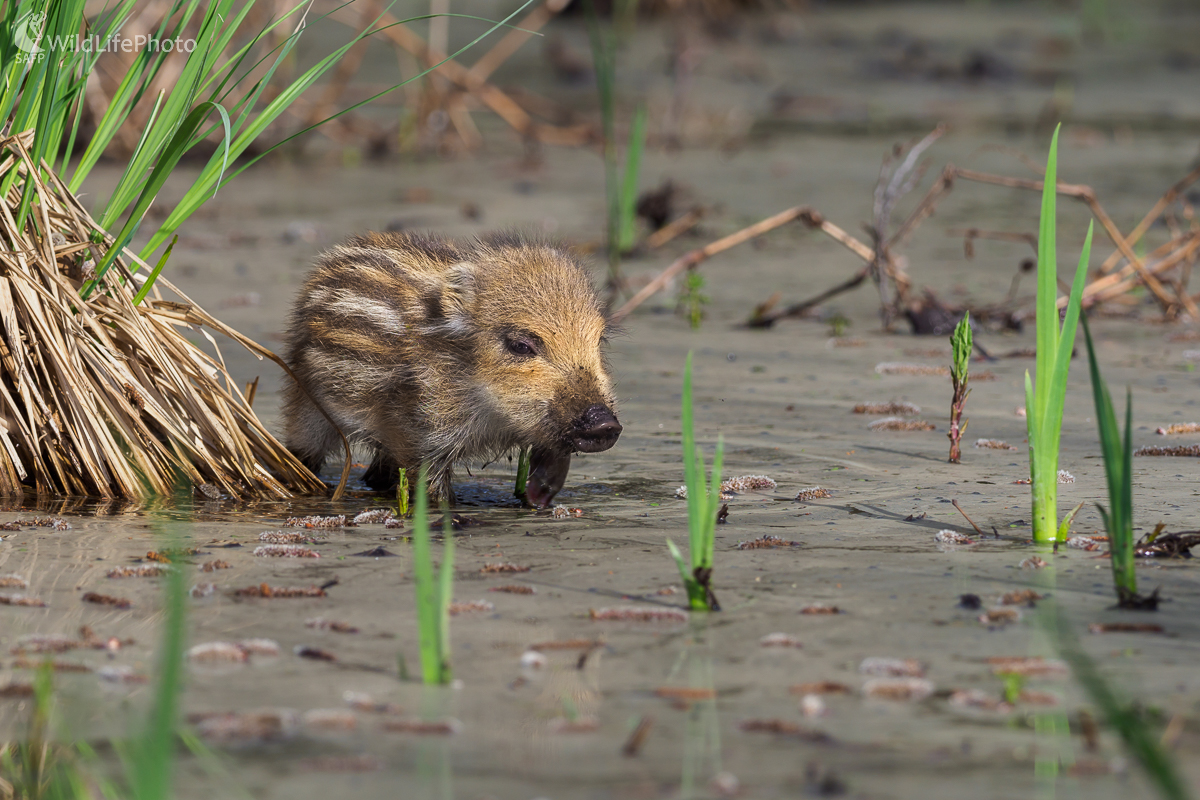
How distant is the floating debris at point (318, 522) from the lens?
4512 mm

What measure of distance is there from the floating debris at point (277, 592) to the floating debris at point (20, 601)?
476 millimetres

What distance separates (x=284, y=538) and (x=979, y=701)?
2170mm

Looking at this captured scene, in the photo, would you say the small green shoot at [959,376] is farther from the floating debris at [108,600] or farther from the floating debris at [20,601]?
the floating debris at [20,601]

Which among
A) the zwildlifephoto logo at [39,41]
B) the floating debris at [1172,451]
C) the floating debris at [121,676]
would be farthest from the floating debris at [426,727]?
the floating debris at [1172,451]

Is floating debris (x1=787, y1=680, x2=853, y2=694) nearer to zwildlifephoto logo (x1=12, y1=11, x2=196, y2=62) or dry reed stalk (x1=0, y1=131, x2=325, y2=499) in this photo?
dry reed stalk (x1=0, y1=131, x2=325, y2=499)

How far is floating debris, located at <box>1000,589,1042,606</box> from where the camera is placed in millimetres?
3596

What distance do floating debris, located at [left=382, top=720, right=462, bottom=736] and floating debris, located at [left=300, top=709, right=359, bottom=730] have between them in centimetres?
7

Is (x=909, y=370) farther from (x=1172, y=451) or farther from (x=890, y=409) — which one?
(x=1172, y=451)

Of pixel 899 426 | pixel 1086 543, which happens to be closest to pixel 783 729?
pixel 1086 543

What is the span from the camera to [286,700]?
3.03 meters

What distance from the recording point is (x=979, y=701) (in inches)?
117

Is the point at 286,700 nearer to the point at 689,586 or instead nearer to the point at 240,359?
the point at 689,586

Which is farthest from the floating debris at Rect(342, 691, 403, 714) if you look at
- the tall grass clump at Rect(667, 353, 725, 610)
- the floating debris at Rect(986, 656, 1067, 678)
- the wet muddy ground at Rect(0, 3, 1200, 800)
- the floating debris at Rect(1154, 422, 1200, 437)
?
the floating debris at Rect(1154, 422, 1200, 437)

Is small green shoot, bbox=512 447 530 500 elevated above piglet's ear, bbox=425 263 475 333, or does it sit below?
below
